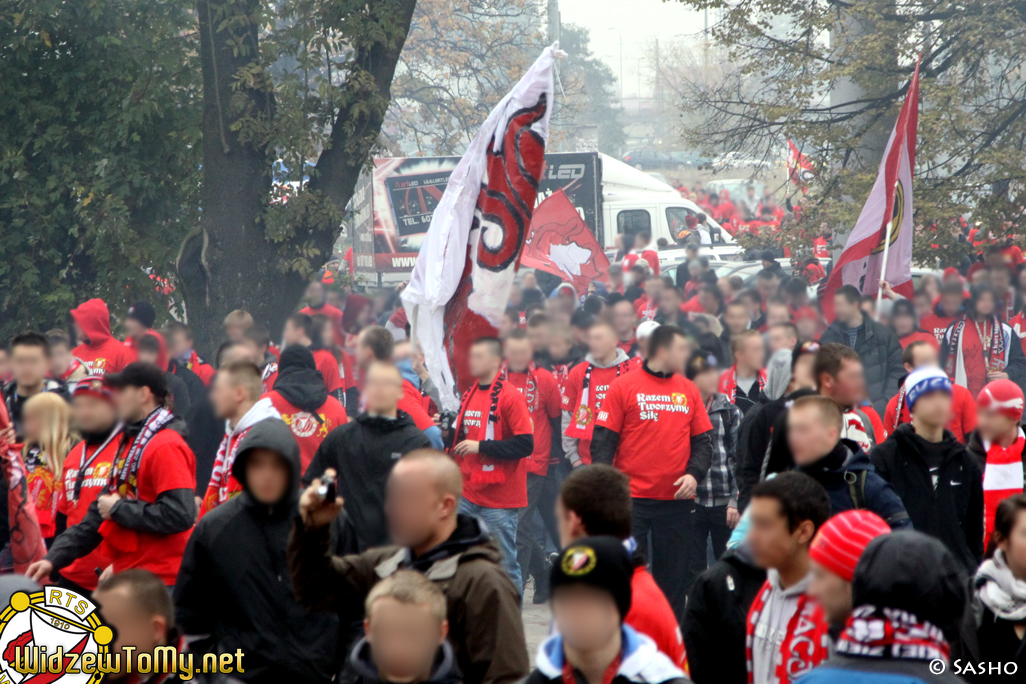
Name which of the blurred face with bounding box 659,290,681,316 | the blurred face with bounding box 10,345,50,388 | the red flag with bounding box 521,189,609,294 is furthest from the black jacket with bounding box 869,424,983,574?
the red flag with bounding box 521,189,609,294

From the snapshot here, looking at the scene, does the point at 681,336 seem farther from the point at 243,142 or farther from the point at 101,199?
the point at 101,199

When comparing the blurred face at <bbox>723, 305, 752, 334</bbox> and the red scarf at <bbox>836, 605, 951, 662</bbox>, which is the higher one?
the blurred face at <bbox>723, 305, 752, 334</bbox>

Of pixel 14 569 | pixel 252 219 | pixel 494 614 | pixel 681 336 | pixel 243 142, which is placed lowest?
pixel 14 569

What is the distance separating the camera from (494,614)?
128 inches

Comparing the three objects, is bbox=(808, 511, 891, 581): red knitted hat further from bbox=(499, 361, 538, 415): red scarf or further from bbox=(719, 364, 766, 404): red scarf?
bbox=(499, 361, 538, 415): red scarf

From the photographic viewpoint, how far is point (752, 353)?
21.6 feet

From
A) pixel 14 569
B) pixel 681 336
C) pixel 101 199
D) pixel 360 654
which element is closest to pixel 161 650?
pixel 360 654

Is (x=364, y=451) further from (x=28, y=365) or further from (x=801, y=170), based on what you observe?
(x=801, y=170)

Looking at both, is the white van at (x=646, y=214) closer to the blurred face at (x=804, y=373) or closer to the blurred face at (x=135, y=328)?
the blurred face at (x=135, y=328)

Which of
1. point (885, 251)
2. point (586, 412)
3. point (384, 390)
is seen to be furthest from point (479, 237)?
point (885, 251)

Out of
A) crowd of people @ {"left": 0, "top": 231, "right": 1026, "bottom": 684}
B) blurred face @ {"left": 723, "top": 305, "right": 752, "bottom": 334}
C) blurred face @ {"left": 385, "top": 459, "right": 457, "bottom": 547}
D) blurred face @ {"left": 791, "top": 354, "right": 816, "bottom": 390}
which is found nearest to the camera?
crowd of people @ {"left": 0, "top": 231, "right": 1026, "bottom": 684}

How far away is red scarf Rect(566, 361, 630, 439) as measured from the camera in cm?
765

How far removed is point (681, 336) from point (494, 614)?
394cm

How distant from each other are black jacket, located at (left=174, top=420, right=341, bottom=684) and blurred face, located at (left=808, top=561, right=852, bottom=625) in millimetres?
1917
